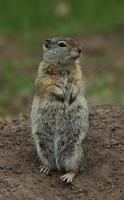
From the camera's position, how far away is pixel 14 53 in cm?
1795

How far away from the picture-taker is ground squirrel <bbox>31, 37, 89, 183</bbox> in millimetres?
7961

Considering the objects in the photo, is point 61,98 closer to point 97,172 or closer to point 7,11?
point 97,172

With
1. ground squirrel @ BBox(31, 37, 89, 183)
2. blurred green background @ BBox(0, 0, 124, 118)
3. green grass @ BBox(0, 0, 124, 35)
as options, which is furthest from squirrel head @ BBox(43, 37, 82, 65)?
green grass @ BBox(0, 0, 124, 35)

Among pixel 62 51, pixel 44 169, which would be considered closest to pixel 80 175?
pixel 44 169

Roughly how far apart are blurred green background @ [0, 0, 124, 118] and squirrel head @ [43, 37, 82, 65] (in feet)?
11.8

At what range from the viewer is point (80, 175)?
7.93m

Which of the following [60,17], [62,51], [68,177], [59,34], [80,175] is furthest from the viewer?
[60,17]

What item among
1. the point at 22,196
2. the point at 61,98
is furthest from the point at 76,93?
the point at 22,196

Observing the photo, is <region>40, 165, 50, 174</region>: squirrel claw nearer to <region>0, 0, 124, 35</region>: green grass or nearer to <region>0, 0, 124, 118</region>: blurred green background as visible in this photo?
<region>0, 0, 124, 118</region>: blurred green background

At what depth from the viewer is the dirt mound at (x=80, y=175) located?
7.51 meters

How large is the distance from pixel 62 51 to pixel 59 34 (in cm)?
1125

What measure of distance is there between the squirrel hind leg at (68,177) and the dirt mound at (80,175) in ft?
0.16

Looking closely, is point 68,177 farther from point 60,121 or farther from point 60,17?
point 60,17

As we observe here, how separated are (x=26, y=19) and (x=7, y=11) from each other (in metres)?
0.75
